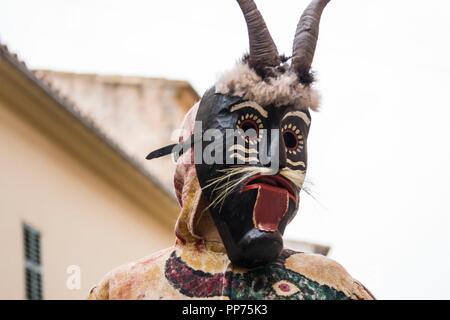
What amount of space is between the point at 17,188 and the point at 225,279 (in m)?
8.03

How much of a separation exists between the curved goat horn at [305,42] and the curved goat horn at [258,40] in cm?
12

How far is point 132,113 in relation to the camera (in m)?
22.5

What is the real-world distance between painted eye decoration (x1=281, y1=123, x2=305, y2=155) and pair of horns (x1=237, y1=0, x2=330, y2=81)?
0.25 metres

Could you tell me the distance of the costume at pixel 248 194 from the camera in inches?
294

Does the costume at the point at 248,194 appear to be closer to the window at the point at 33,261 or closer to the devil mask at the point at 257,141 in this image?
the devil mask at the point at 257,141

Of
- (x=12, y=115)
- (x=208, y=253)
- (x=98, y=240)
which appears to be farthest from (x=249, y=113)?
(x=98, y=240)

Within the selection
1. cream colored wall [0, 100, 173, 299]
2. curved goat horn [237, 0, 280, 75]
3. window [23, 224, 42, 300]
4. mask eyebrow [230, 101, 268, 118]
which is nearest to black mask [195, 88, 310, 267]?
mask eyebrow [230, 101, 268, 118]

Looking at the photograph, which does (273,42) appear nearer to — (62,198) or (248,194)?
(248,194)

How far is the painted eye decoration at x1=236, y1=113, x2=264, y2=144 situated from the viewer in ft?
24.8

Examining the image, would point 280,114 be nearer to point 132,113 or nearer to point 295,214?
point 295,214

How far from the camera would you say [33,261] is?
15.4 metres

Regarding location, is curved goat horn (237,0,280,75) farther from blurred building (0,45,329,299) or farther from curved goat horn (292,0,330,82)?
blurred building (0,45,329,299)

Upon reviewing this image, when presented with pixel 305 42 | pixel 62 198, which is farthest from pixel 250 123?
pixel 62 198
